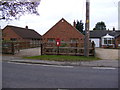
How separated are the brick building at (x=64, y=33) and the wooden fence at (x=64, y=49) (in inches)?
666

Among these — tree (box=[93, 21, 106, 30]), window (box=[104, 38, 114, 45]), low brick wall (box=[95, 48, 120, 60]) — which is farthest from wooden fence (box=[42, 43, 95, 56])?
tree (box=[93, 21, 106, 30])

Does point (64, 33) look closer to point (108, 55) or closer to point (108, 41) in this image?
point (108, 41)

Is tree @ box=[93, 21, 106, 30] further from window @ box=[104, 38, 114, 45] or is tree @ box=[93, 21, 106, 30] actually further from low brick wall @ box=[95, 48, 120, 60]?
low brick wall @ box=[95, 48, 120, 60]

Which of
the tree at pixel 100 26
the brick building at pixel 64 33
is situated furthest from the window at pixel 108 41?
the tree at pixel 100 26

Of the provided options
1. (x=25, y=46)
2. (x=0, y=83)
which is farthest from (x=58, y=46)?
(x=25, y=46)

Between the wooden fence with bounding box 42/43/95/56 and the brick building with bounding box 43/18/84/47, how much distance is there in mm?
16912

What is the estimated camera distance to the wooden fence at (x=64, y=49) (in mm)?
14966

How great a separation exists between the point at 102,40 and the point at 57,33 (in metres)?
13.0

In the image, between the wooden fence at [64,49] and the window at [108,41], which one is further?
the window at [108,41]

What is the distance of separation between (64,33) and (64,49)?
59.6 ft

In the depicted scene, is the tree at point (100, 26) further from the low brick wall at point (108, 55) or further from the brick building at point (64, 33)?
the low brick wall at point (108, 55)

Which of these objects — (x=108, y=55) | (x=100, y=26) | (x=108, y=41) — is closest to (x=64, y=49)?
(x=108, y=55)

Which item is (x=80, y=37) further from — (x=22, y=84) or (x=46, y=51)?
(x=22, y=84)

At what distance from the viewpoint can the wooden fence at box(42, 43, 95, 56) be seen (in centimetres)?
1497
